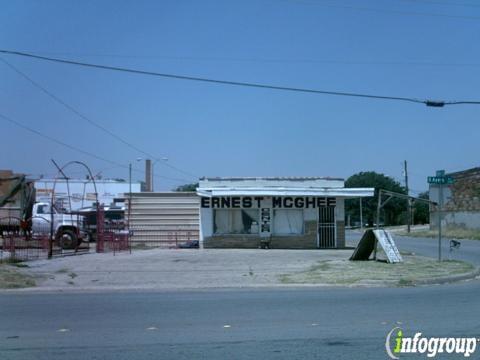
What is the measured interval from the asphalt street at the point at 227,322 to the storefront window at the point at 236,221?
17319mm

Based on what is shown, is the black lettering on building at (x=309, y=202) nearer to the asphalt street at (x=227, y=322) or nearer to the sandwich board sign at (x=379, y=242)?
the sandwich board sign at (x=379, y=242)

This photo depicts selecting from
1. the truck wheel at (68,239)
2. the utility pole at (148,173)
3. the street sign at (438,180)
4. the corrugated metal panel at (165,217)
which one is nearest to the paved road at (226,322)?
the street sign at (438,180)

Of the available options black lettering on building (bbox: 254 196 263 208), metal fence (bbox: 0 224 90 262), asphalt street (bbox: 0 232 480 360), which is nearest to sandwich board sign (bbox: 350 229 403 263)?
asphalt street (bbox: 0 232 480 360)

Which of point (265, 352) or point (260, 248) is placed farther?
point (260, 248)

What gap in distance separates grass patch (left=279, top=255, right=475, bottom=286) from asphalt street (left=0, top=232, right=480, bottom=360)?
169 centimetres

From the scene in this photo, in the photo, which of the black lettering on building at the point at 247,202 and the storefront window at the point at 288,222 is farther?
the storefront window at the point at 288,222

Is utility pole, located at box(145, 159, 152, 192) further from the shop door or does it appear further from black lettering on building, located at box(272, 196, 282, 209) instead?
the shop door

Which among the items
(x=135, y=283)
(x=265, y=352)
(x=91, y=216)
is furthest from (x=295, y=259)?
(x=265, y=352)

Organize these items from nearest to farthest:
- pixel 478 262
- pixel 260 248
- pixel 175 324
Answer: pixel 175 324
pixel 478 262
pixel 260 248

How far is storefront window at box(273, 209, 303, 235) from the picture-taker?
106 ft

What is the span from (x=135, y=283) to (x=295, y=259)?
871cm

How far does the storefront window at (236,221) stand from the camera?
32.3m

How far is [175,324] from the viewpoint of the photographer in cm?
1021

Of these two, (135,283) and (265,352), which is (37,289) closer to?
(135,283)
